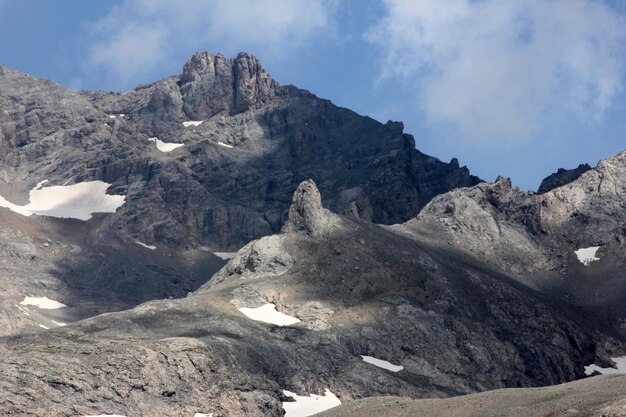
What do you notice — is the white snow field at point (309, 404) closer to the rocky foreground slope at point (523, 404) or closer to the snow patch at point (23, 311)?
the rocky foreground slope at point (523, 404)

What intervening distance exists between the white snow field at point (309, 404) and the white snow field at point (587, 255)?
8636 centimetres

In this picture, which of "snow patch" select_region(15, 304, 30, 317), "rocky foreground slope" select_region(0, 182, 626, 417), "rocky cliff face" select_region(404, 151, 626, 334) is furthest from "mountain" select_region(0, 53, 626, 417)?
"snow patch" select_region(15, 304, 30, 317)

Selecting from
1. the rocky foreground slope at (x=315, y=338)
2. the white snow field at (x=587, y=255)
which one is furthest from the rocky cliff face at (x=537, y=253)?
the rocky foreground slope at (x=315, y=338)

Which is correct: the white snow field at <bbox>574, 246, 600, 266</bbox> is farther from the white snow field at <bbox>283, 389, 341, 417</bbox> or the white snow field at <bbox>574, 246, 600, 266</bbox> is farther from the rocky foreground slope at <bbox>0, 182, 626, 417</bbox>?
the white snow field at <bbox>283, 389, 341, 417</bbox>

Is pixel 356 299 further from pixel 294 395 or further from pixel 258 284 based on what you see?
pixel 294 395

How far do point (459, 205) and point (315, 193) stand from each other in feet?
114

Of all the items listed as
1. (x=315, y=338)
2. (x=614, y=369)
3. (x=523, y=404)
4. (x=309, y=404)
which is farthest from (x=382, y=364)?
(x=523, y=404)

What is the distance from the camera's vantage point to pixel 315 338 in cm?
13625

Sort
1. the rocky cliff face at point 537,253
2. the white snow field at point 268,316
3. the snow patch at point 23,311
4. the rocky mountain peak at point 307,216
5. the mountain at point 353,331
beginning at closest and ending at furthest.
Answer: the mountain at point 353,331, the white snow field at point 268,316, the rocky mountain peak at point 307,216, the snow patch at point 23,311, the rocky cliff face at point 537,253

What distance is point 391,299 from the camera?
501ft

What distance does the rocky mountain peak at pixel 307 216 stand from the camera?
169 meters

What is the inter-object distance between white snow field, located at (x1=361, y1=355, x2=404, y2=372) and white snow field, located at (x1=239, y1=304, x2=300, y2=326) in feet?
39.7

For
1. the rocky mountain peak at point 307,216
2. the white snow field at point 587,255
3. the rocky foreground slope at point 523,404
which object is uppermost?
the rocky mountain peak at point 307,216

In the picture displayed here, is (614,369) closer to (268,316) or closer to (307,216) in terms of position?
(307,216)
